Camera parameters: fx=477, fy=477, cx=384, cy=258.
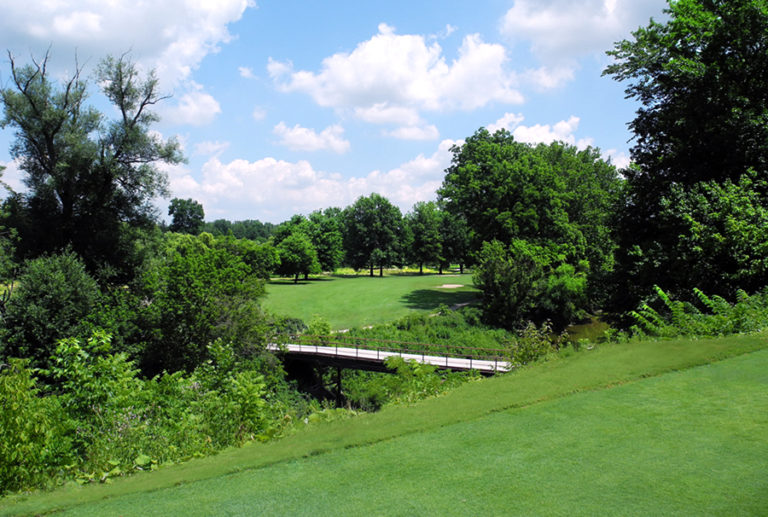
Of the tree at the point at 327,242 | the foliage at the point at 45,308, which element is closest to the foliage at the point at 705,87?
the foliage at the point at 45,308

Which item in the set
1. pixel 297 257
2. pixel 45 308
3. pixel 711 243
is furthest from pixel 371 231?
pixel 711 243

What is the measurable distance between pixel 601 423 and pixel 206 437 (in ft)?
20.3

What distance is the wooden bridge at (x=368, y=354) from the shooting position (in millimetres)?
27927

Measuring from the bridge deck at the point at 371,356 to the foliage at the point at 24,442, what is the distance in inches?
787

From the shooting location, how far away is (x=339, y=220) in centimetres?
10919

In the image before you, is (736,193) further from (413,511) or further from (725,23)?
(413,511)

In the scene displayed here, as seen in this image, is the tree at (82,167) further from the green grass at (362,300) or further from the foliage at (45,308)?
the green grass at (362,300)

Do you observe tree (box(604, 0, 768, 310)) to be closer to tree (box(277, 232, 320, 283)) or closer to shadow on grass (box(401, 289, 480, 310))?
shadow on grass (box(401, 289, 480, 310))

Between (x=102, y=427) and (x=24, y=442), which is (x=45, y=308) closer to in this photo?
(x=102, y=427)

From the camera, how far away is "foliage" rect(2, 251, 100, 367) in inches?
836

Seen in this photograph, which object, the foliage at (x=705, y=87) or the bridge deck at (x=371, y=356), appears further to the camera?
the bridge deck at (x=371, y=356)

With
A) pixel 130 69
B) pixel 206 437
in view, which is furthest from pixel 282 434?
pixel 130 69

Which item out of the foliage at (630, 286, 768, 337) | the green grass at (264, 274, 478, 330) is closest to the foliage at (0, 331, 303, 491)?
the foliage at (630, 286, 768, 337)

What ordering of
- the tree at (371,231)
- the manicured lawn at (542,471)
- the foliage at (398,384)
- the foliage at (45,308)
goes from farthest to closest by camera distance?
the tree at (371,231)
the foliage at (45,308)
the foliage at (398,384)
the manicured lawn at (542,471)
